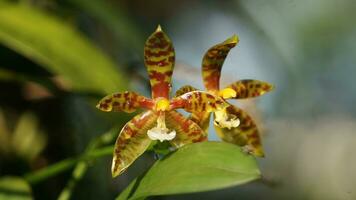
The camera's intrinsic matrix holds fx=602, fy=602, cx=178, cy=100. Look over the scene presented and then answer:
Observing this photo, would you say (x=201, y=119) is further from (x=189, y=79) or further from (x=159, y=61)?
(x=189, y=79)

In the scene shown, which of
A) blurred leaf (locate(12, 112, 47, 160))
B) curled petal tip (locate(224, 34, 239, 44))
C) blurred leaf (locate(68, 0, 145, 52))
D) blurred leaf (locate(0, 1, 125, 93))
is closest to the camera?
curled petal tip (locate(224, 34, 239, 44))

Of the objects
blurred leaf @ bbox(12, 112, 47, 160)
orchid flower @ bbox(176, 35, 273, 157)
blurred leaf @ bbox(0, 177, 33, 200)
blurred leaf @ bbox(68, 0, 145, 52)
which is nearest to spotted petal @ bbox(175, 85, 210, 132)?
orchid flower @ bbox(176, 35, 273, 157)

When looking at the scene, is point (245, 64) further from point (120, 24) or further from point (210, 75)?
point (210, 75)

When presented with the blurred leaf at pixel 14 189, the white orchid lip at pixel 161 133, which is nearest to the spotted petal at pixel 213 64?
the white orchid lip at pixel 161 133

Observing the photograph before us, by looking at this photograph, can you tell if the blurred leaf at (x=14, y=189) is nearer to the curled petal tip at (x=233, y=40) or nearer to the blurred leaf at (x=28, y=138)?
the curled petal tip at (x=233, y=40)

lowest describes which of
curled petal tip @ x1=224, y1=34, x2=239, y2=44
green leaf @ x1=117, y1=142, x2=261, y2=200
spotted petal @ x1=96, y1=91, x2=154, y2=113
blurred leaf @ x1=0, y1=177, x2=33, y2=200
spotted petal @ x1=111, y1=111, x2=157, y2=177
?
blurred leaf @ x1=0, y1=177, x2=33, y2=200

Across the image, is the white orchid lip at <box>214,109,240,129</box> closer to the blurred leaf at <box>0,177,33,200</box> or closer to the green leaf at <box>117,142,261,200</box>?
the green leaf at <box>117,142,261,200</box>

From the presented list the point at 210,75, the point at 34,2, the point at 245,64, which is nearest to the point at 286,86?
the point at 245,64

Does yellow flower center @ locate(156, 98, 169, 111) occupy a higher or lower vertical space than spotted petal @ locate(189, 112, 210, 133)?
higher

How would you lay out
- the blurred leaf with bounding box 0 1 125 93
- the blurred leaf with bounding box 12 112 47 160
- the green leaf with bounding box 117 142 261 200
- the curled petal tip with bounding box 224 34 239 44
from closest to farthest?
the green leaf with bounding box 117 142 261 200, the curled petal tip with bounding box 224 34 239 44, the blurred leaf with bounding box 0 1 125 93, the blurred leaf with bounding box 12 112 47 160
